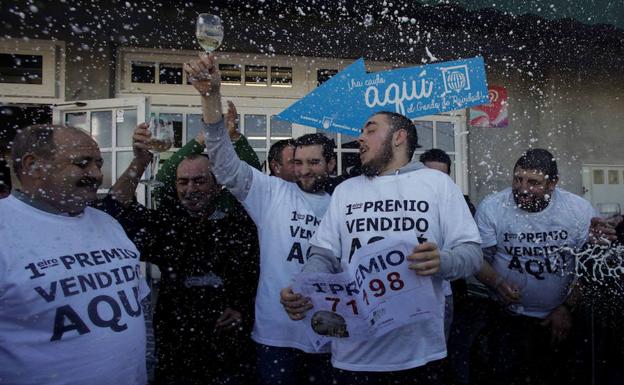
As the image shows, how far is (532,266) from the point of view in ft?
9.68

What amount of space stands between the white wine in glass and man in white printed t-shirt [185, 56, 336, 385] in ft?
1.31

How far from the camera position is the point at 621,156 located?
6.85 metres

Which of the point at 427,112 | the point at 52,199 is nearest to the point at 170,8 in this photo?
the point at 427,112

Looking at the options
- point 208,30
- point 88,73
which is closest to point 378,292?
point 208,30

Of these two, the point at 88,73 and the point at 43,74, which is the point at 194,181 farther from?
the point at 43,74

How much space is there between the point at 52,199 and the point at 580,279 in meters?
2.86

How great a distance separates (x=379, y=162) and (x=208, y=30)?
3.61 ft

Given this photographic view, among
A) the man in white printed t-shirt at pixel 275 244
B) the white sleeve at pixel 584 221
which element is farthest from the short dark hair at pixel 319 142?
the white sleeve at pixel 584 221

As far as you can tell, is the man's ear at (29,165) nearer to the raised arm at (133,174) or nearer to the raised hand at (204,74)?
the raised arm at (133,174)

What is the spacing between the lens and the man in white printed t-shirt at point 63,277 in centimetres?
155

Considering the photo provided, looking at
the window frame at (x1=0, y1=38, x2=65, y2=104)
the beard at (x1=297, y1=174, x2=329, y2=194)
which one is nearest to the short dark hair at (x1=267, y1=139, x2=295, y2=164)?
the beard at (x1=297, y1=174, x2=329, y2=194)

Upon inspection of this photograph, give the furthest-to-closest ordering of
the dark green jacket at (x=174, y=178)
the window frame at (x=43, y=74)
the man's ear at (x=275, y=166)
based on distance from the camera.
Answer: the window frame at (x=43, y=74) → the man's ear at (x=275, y=166) → the dark green jacket at (x=174, y=178)

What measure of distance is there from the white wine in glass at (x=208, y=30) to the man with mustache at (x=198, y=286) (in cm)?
51

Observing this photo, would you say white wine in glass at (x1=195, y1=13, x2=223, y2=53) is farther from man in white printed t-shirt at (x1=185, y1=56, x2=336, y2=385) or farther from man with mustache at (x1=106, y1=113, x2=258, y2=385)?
man with mustache at (x1=106, y1=113, x2=258, y2=385)
